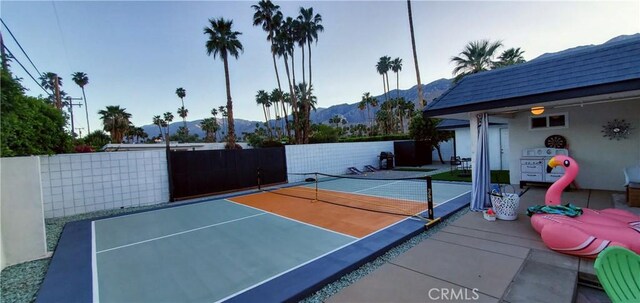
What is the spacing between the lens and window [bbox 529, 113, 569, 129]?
7637 mm

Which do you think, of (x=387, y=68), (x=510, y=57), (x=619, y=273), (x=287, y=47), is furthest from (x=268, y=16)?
(x=387, y=68)

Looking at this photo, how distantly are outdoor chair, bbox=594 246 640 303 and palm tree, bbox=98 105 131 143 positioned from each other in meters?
41.9

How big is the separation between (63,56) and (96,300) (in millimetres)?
11243

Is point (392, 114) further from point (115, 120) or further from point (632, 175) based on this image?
point (115, 120)

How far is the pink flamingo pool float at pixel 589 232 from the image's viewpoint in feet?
10.1

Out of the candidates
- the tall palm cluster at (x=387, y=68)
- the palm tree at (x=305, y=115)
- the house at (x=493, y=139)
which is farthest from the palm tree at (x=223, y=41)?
the tall palm cluster at (x=387, y=68)

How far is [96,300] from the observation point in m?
2.86

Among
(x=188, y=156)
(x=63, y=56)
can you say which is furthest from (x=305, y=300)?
(x=63, y=56)

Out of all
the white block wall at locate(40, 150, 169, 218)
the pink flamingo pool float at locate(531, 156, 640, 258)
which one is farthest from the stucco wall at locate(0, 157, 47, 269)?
the pink flamingo pool float at locate(531, 156, 640, 258)

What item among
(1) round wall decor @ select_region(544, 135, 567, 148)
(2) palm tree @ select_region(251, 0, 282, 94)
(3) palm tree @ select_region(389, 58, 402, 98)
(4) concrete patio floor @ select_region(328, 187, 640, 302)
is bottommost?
(4) concrete patio floor @ select_region(328, 187, 640, 302)

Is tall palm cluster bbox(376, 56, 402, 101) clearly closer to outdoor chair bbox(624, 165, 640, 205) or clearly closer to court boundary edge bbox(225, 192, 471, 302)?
outdoor chair bbox(624, 165, 640, 205)

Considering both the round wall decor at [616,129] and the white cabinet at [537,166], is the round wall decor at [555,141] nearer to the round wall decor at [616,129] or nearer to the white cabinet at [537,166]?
the white cabinet at [537,166]

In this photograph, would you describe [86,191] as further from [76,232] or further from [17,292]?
[17,292]

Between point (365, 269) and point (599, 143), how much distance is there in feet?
28.6
